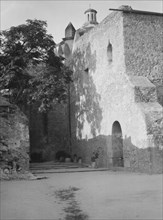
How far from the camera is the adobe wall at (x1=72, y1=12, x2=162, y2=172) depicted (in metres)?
12.8

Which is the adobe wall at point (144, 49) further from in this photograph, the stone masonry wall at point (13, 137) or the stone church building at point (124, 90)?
the stone masonry wall at point (13, 137)

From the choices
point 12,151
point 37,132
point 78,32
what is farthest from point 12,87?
point 78,32

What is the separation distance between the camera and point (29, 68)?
53.1ft

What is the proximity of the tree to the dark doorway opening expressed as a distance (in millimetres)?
3171

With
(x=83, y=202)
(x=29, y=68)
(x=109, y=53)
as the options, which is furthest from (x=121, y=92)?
(x=83, y=202)

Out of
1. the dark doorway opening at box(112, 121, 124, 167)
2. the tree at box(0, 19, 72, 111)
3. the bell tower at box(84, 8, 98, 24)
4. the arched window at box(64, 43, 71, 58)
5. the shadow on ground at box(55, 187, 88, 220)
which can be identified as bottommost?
the shadow on ground at box(55, 187, 88, 220)

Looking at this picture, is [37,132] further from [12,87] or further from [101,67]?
[101,67]

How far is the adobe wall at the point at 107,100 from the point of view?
12828 millimetres

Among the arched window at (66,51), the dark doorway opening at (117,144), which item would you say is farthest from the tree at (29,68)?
the arched window at (66,51)

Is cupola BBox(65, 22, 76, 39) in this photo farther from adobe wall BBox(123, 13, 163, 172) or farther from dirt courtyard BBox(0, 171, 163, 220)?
dirt courtyard BBox(0, 171, 163, 220)

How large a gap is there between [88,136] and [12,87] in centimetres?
559

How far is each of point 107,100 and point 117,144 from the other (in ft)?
7.91

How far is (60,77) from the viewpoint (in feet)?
52.1

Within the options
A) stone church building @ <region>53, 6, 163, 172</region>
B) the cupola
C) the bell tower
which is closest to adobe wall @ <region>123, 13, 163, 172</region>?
stone church building @ <region>53, 6, 163, 172</region>
